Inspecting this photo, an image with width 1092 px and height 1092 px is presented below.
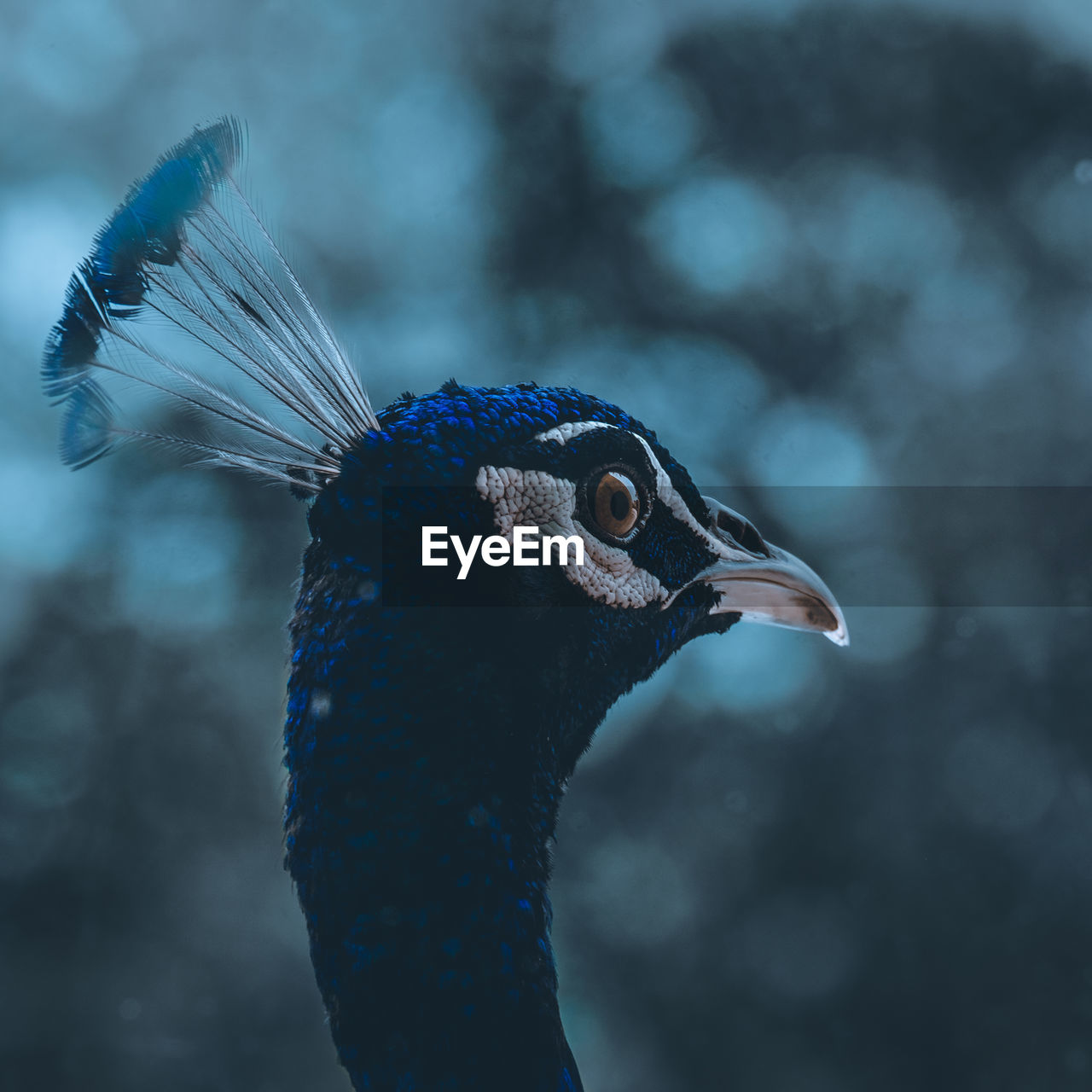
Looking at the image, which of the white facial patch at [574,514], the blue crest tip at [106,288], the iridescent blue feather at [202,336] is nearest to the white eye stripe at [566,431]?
the white facial patch at [574,514]

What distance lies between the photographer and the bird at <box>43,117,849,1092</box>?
682 mm

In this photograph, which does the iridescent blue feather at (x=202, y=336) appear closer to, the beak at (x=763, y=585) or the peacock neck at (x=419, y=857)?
the peacock neck at (x=419, y=857)

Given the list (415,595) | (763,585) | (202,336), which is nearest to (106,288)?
(202,336)

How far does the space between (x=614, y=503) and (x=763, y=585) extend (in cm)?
22

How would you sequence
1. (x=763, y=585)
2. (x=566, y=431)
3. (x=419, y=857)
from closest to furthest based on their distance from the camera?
(x=419, y=857)
(x=566, y=431)
(x=763, y=585)

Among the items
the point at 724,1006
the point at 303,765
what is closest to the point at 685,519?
the point at 303,765

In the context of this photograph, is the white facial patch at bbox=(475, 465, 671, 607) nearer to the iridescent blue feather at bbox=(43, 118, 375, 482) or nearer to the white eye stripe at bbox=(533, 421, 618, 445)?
the white eye stripe at bbox=(533, 421, 618, 445)

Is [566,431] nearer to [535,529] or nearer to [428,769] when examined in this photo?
[535,529]

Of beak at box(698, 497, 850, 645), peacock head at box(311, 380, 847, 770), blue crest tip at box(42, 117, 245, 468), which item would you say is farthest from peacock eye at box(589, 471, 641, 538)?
blue crest tip at box(42, 117, 245, 468)

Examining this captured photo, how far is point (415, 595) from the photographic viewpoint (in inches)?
28.5

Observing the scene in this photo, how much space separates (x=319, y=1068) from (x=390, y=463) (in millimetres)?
1163

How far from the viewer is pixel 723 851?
4.99 ft

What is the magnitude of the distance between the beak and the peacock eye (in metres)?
0.12

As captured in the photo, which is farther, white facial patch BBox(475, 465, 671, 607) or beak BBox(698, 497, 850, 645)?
beak BBox(698, 497, 850, 645)
